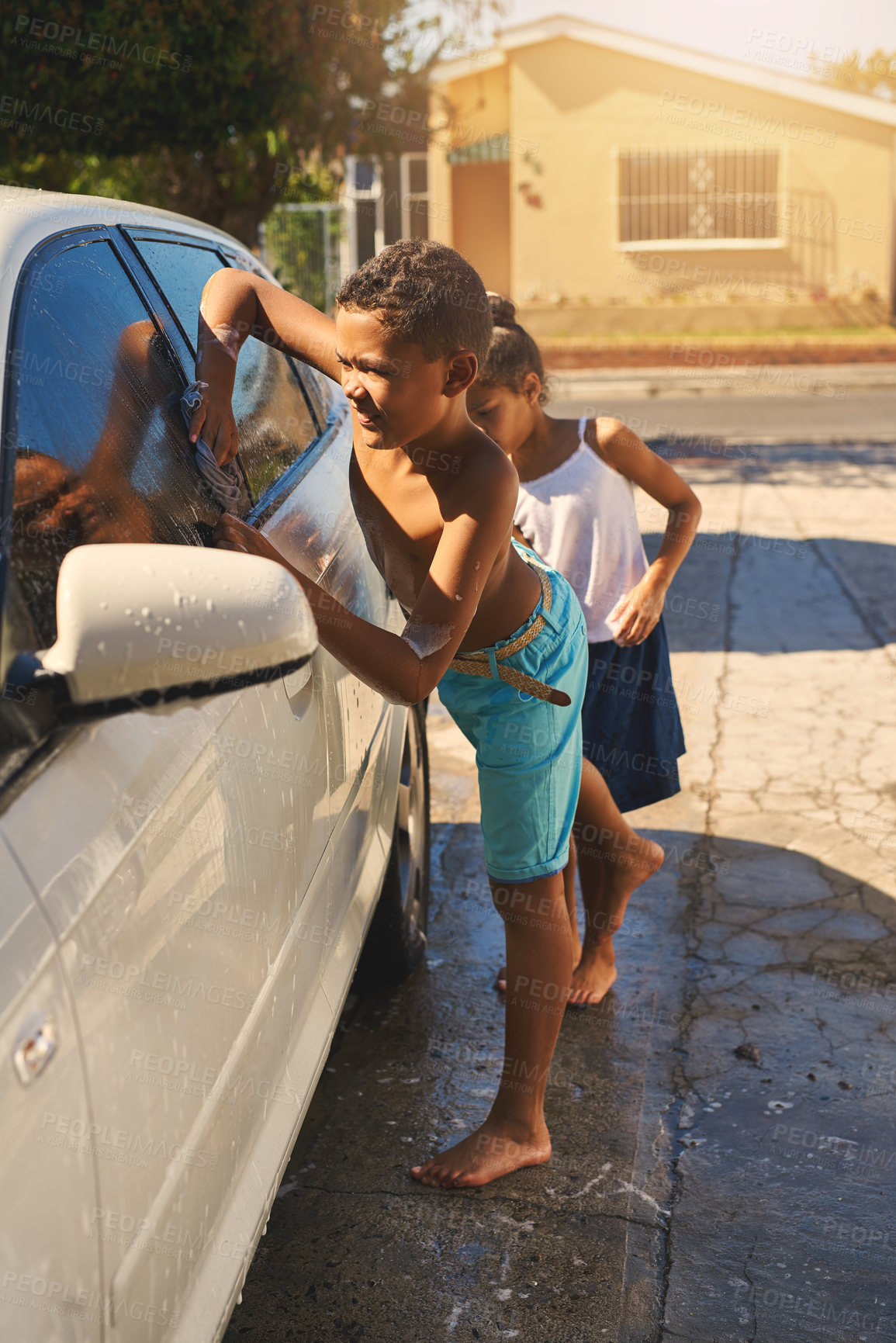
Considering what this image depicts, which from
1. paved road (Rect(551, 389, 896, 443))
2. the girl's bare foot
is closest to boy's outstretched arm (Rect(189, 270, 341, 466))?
the girl's bare foot

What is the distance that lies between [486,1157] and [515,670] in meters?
0.97

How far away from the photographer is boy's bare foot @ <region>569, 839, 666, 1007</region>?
3074 mm

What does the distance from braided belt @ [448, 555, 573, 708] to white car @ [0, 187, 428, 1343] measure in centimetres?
26

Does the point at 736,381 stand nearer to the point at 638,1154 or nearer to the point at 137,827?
the point at 638,1154

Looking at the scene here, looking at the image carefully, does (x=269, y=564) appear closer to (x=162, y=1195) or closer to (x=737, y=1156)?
(x=162, y=1195)

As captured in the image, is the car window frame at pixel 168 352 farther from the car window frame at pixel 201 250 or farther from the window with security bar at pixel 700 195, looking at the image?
the window with security bar at pixel 700 195

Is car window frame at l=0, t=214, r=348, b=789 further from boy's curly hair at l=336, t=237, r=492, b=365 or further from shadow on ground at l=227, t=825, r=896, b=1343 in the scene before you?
shadow on ground at l=227, t=825, r=896, b=1343

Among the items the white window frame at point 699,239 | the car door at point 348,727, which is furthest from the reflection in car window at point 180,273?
the white window frame at point 699,239

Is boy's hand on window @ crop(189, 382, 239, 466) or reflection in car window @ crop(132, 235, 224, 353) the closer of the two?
boy's hand on window @ crop(189, 382, 239, 466)

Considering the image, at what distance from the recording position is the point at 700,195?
21.3m

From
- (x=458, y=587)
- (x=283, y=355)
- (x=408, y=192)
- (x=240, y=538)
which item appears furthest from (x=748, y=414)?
(x=240, y=538)

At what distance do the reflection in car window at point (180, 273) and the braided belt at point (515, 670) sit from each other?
73 cm

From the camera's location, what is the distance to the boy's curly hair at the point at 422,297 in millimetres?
1810

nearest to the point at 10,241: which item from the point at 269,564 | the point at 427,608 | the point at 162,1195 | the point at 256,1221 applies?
the point at 269,564
